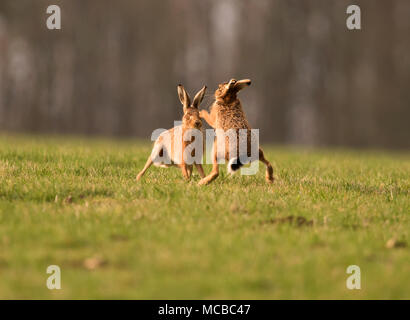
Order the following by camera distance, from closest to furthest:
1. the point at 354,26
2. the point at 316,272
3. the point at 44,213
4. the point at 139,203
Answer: the point at 316,272
the point at 44,213
the point at 139,203
the point at 354,26

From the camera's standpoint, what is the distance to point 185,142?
9820 mm

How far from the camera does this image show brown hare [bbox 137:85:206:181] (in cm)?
979

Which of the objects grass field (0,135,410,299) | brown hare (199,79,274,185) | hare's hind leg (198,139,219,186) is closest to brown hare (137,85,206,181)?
brown hare (199,79,274,185)

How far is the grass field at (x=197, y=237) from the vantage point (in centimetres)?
535

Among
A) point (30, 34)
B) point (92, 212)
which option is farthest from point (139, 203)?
point (30, 34)

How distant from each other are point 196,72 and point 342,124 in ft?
28.2

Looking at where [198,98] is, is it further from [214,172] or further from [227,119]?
[214,172]

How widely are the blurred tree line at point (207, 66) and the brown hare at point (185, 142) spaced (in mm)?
23881

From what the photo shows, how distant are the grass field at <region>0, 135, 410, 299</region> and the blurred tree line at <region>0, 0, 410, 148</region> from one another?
78.7 feet

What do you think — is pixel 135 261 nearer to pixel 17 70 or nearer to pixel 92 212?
pixel 92 212

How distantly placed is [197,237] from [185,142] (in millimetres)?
3461

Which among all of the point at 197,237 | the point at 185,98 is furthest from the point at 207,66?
the point at 197,237

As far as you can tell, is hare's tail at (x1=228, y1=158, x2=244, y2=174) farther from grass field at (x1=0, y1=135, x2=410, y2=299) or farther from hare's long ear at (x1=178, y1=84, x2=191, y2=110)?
hare's long ear at (x1=178, y1=84, x2=191, y2=110)
